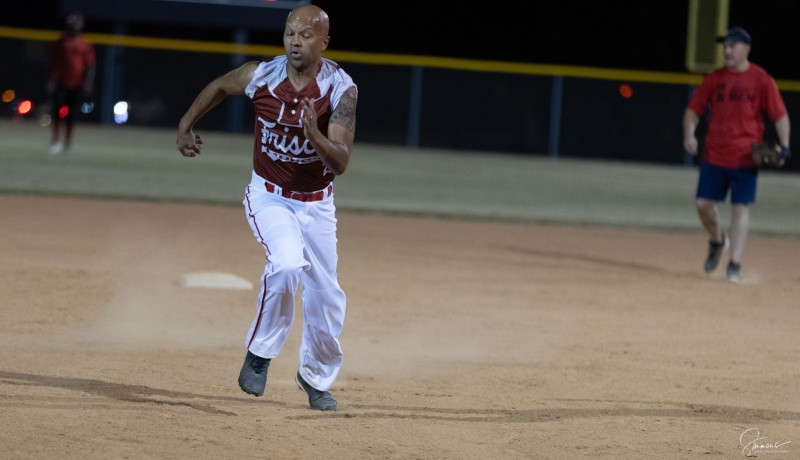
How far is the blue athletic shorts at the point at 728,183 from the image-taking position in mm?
9891

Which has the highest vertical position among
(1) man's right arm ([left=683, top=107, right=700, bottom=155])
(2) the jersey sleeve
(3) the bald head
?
(3) the bald head

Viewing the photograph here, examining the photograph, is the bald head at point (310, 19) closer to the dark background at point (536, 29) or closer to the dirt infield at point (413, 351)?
the dirt infield at point (413, 351)

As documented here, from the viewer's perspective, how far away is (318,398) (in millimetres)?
5445

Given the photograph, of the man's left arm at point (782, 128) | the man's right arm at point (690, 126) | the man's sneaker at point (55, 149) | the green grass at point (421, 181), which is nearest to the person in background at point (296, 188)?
the man's right arm at point (690, 126)

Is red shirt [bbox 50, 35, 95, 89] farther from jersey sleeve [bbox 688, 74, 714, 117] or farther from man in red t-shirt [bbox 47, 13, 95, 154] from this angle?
jersey sleeve [bbox 688, 74, 714, 117]

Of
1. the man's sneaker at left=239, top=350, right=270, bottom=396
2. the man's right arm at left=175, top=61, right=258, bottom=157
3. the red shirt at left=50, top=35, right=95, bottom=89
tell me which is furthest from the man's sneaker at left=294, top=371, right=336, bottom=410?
the red shirt at left=50, top=35, right=95, bottom=89

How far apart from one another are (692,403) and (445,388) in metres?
1.18

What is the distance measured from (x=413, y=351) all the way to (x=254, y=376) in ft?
6.00

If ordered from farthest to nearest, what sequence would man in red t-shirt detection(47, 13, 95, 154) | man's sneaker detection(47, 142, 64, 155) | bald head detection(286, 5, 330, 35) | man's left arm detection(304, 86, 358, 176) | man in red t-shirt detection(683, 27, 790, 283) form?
man in red t-shirt detection(47, 13, 95, 154)
man's sneaker detection(47, 142, 64, 155)
man in red t-shirt detection(683, 27, 790, 283)
bald head detection(286, 5, 330, 35)
man's left arm detection(304, 86, 358, 176)

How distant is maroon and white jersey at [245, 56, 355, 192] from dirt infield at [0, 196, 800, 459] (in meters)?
1.01

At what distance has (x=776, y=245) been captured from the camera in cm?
1294

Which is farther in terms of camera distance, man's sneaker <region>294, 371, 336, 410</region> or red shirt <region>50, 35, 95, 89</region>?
red shirt <region>50, 35, 95, 89</region>

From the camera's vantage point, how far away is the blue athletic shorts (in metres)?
9.89

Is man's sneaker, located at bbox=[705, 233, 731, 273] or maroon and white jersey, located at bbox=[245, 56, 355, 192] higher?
maroon and white jersey, located at bbox=[245, 56, 355, 192]
